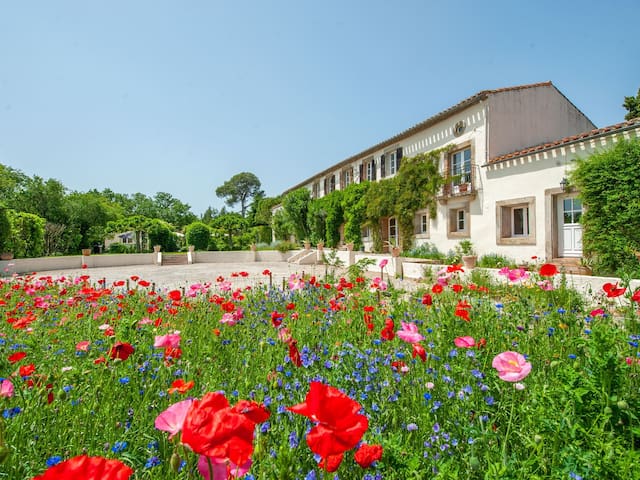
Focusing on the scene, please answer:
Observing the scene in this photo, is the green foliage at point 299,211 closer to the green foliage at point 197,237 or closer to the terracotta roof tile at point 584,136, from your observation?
the green foliage at point 197,237

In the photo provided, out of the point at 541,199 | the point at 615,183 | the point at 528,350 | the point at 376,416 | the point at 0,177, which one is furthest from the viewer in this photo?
the point at 0,177

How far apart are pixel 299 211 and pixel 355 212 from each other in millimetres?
6417

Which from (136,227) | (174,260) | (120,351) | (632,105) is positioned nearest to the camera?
(120,351)

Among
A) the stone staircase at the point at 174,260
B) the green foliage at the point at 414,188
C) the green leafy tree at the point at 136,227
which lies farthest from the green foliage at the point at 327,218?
the green leafy tree at the point at 136,227

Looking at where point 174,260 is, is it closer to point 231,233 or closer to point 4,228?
point 4,228

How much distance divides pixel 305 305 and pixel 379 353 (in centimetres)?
198

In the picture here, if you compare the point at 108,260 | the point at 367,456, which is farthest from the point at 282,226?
the point at 367,456

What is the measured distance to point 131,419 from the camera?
5.98 feet

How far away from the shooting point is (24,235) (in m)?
17.0

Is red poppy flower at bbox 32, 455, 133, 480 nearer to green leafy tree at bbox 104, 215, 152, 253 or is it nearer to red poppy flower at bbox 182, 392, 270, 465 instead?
red poppy flower at bbox 182, 392, 270, 465

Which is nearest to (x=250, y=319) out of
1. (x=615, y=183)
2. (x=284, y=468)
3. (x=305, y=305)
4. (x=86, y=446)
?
(x=305, y=305)

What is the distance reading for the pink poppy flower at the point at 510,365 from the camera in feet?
3.81

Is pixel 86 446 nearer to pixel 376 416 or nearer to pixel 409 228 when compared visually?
pixel 376 416

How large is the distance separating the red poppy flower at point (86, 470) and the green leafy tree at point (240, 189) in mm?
61922
